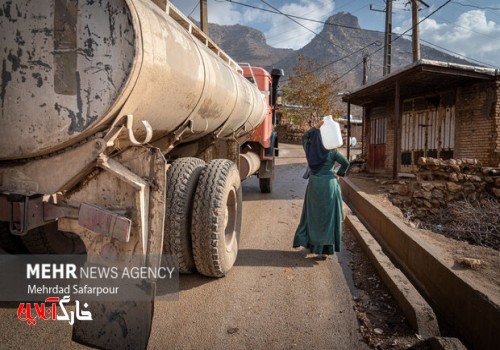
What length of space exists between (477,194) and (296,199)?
3.70 m

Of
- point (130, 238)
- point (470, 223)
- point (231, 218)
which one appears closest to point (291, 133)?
point (470, 223)

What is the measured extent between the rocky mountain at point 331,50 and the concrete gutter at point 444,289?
89.7 meters

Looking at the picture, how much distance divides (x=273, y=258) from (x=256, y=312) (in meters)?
1.24

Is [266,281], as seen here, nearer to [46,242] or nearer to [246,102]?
[46,242]

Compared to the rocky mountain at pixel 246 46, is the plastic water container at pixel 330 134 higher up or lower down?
lower down

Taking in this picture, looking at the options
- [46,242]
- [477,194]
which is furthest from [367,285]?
[477,194]

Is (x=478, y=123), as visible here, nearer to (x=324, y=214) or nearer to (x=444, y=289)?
(x=324, y=214)

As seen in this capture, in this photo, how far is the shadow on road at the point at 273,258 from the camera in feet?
11.9

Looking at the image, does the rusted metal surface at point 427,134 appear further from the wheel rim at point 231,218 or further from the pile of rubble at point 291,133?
the pile of rubble at point 291,133

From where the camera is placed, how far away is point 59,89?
1.82 m

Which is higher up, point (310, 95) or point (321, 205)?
point (310, 95)

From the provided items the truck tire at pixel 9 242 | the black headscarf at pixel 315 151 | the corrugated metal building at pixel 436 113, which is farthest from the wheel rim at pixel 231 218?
the corrugated metal building at pixel 436 113

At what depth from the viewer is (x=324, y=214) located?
3844mm

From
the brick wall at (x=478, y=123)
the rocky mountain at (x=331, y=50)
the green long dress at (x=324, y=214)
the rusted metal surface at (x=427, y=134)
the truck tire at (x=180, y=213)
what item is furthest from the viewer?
the rocky mountain at (x=331, y=50)
